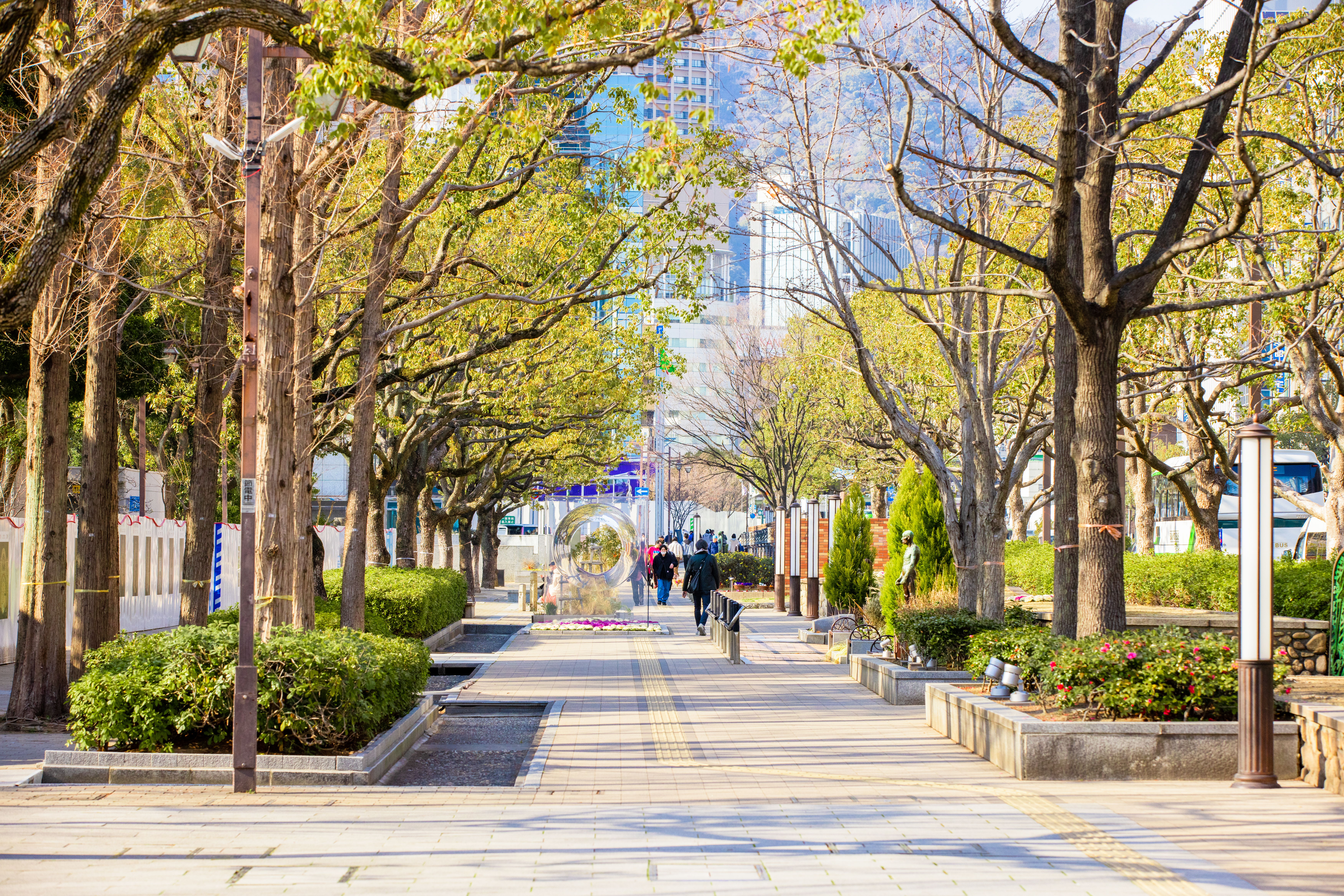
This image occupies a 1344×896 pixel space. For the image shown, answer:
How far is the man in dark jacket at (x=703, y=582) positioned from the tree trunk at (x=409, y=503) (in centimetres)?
644

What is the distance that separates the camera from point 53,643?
41.4 feet

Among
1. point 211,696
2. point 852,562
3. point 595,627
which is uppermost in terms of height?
point 852,562

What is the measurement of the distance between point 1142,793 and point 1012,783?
0.99 metres

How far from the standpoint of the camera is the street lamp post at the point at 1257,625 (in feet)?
29.6

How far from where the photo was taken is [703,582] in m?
28.9

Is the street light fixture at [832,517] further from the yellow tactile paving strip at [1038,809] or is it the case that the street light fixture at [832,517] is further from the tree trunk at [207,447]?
the tree trunk at [207,447]

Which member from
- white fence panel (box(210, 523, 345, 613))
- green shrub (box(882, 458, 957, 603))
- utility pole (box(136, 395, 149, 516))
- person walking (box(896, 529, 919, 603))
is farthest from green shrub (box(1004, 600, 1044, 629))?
utility pole (box(136, 395, 149, 516))

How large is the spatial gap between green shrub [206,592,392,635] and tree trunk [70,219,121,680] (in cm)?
118

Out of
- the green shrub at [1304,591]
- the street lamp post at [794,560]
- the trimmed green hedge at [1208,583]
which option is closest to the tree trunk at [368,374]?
the trimmed green hedge at [1208,583]

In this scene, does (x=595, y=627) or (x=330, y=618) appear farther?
(x=595, y=627)

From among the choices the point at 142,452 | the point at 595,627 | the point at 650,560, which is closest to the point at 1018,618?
the point at 595,627

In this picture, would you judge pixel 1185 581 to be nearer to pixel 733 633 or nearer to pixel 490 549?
pixel 733 633

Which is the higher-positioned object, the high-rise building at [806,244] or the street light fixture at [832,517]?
the high-rise building at [806,244]

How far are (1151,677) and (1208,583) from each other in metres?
13.8
